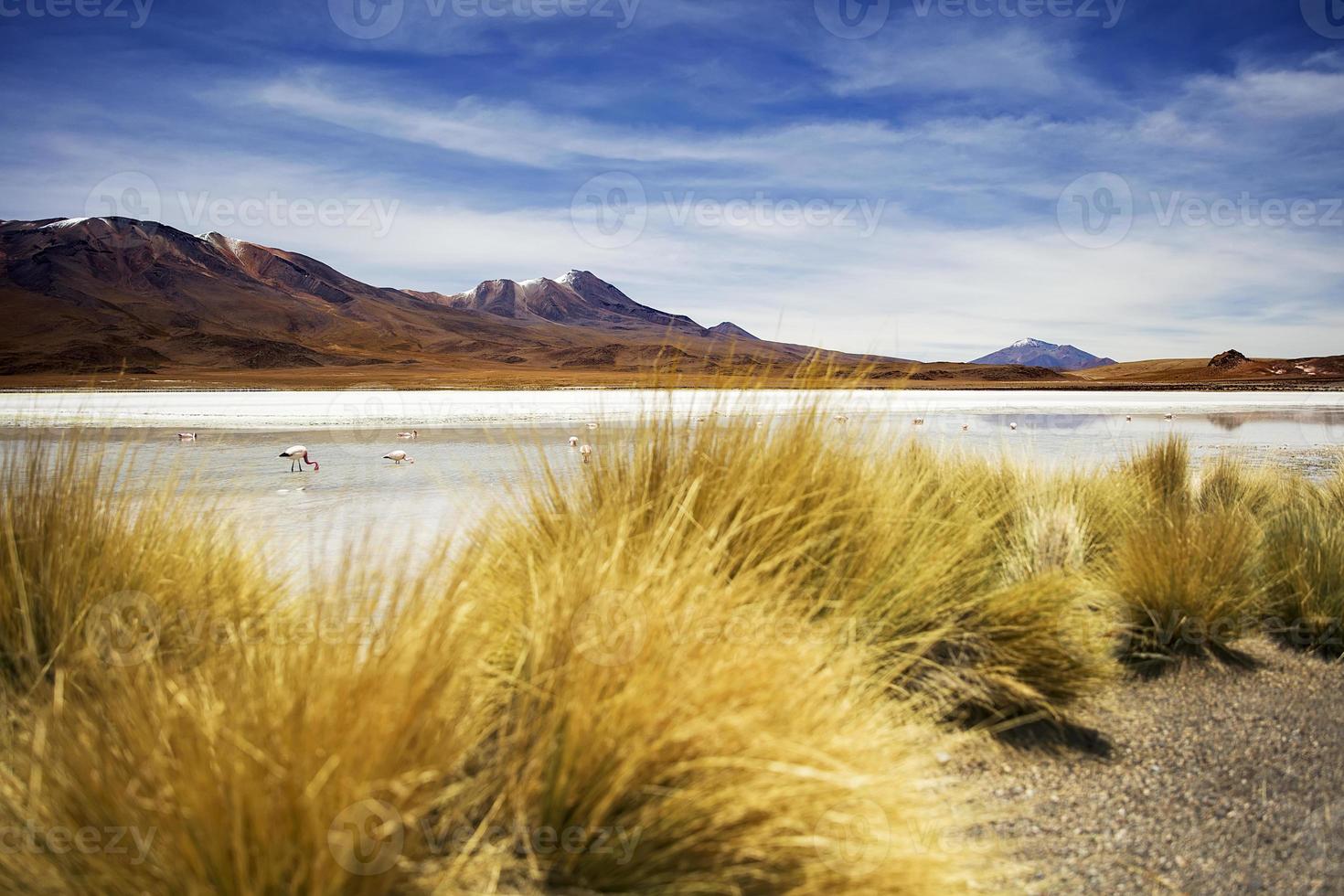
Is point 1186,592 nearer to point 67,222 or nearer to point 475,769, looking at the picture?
point 475,769

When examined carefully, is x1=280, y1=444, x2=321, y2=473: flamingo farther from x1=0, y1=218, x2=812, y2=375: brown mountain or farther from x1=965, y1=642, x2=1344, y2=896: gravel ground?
x1=0, y1=218, x2=812, y2=375: brown mountain

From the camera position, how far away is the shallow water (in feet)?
14.1

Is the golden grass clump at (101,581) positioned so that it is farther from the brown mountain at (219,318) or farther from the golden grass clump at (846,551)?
the brown mountain at (219,318)

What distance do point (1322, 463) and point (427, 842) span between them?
35.5 ft

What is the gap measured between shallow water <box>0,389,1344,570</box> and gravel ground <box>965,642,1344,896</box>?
1446mm

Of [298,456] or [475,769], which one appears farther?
[298,456]

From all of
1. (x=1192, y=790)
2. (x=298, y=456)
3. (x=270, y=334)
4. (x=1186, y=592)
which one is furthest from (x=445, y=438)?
(x=270, y=334)

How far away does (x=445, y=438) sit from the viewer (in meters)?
13.0

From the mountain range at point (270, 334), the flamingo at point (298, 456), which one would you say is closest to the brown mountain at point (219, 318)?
the mountain range at point (270, 334)

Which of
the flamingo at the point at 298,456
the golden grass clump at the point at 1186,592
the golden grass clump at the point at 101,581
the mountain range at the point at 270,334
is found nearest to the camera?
the golden grass clump at the point at 101,581

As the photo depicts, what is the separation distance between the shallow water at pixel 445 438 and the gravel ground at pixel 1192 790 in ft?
4.74

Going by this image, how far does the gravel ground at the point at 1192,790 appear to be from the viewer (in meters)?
2.02

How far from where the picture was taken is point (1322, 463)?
9.08 m

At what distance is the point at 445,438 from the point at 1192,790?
464 inches
